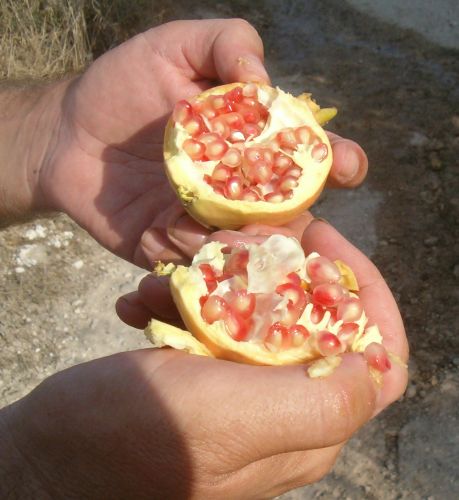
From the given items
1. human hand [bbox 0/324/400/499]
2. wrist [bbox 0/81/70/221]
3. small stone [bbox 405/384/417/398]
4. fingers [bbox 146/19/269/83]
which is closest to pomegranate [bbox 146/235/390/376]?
human hand [bbox 0/324/400/499]

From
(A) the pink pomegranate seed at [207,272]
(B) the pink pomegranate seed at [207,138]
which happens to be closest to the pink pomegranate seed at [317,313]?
(A) the pink pomegranate seed at [207,272]

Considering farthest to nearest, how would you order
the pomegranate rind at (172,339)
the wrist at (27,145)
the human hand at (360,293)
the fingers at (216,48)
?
the wrist at (27,145)
the fingers at (216,48)
the human hand at (360,293)
the pomegranate rind at (172,339)

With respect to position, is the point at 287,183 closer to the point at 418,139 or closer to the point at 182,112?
the point at 182,112

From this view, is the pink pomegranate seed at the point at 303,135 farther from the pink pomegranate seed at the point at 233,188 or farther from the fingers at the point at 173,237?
the fingers at the point at 173,237

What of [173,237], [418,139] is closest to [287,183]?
[173,237]

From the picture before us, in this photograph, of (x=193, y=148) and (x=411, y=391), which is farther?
(x=411, y=391)

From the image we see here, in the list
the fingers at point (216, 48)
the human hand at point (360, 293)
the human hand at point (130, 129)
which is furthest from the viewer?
the human hand at point (130, 129)

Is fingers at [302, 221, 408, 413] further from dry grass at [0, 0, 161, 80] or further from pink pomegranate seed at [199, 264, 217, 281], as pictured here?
dry grass at [0, 0, 161, 80]
